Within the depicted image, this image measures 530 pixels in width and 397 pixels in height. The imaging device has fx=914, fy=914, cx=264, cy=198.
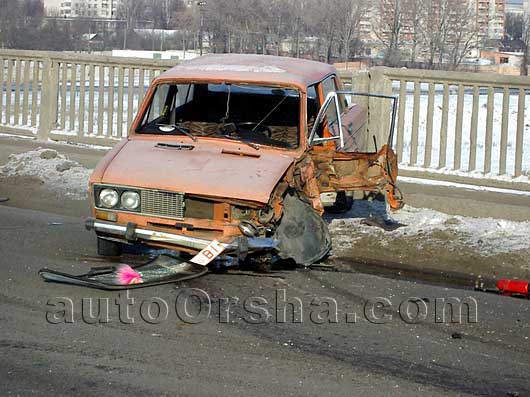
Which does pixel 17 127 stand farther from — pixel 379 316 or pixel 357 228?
pixel 379 316

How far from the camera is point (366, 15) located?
18.6 metres

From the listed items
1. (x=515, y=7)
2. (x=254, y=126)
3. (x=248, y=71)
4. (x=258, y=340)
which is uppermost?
(x=515, y=7)

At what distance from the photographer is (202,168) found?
26.3ft

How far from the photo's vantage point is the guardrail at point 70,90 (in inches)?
513

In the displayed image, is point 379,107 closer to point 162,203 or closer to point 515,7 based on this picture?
point 162,203

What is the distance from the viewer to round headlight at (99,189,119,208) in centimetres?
799

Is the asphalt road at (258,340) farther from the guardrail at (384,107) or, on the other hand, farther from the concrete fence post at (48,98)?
the concrete fence post at (48,98)

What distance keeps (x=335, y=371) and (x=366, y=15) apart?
45.6 ft

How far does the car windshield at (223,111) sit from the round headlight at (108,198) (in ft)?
3.68

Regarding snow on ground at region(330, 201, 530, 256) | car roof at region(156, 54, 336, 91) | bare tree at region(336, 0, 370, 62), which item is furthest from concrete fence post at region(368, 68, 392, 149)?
bare tree at region(336, 0, 370, 62)

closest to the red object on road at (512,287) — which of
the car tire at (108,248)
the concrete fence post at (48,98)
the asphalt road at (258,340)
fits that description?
the asphalt road at (258,340)

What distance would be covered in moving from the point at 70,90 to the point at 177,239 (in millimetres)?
6899

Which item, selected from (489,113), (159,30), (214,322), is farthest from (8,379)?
(159,30)

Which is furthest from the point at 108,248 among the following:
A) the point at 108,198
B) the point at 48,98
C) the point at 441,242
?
the point at 48,98
